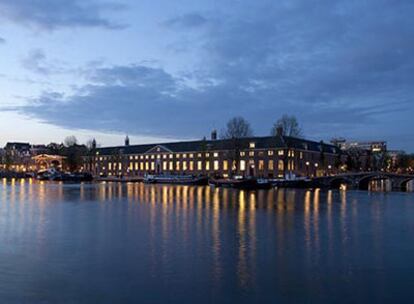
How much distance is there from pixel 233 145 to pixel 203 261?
88664 mm

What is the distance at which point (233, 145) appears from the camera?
10719 cm

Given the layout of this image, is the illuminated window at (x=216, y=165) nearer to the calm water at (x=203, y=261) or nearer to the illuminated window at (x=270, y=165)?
the illuminated window at (x=270, y=165)

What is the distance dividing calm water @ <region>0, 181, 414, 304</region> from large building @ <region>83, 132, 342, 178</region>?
77110 millimetres

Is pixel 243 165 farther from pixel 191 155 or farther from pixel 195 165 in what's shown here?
pixel 191 155

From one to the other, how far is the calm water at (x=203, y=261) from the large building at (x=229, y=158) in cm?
7711

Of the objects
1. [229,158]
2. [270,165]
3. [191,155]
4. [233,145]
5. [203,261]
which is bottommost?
[203,261]

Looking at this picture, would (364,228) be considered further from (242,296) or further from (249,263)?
(242,296)

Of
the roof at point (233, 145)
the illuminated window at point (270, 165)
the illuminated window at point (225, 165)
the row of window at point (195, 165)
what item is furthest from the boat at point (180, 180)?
the illuminated window at point (270, 165)

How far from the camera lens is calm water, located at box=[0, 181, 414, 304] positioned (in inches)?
574

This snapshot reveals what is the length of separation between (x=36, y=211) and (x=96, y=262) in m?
22.3

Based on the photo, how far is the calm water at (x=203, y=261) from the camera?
14570 millimetres

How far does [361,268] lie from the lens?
18453 millimetres

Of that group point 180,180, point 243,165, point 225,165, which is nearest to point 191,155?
point 225,165

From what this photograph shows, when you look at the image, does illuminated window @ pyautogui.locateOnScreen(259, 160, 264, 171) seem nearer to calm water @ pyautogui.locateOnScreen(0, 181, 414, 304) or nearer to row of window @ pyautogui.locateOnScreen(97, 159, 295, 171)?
row of window @ pyautogui.locateOnScreen(97, 159, 295, 171)
